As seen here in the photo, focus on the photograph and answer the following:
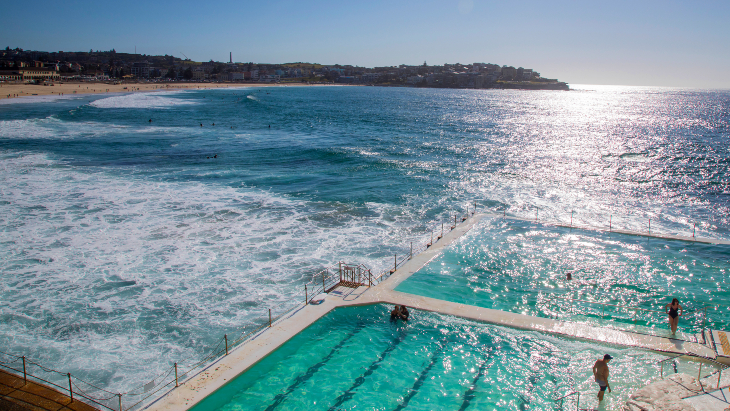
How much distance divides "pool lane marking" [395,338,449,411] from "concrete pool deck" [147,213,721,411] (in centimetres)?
142

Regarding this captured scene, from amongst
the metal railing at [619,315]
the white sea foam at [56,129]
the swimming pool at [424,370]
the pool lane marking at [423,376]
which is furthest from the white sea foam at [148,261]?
the white sea foam at [56,129]

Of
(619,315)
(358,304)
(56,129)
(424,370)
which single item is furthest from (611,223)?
(56,129)

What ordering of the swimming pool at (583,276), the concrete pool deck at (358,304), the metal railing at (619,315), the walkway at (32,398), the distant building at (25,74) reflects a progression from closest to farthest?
the walkway at (32,398) < the concrete pool deck at (358,304) < the metal railing at (619,315) < the swimming pool at (583,276) < the distant building at (25,74)

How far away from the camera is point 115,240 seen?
20719 millimetres

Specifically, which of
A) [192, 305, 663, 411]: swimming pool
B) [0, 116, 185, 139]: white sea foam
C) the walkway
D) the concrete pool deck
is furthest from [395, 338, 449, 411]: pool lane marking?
[0, 116, 185, 139]: white sea foam

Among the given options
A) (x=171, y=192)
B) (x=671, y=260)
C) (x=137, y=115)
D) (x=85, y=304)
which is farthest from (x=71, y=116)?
(x=671, y=260)

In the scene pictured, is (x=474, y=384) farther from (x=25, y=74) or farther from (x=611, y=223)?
(x=25, y=74)

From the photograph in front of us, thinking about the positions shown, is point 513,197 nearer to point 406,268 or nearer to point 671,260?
point 671,260

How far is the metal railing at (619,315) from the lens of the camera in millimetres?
14147

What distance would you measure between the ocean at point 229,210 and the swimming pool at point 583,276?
2.05 feet

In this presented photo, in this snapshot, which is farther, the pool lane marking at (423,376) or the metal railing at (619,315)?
the metal railing at (619,315)

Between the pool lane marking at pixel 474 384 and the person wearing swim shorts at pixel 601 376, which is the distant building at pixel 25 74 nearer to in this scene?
the pool lane marking at pixel 474 384

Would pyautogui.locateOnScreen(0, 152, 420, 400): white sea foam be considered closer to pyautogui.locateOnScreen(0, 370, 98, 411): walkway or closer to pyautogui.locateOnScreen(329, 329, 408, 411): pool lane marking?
pyautogui.locateOnScreen(0, 370, 98, 411): walkway

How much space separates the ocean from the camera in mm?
14250
